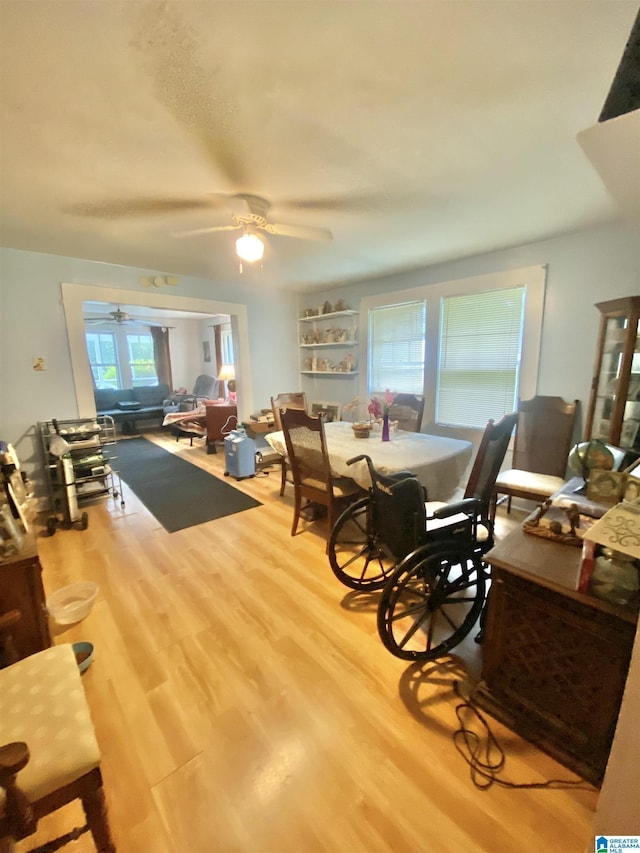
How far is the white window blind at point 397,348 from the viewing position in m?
3.89

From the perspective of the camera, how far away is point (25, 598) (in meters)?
1.42

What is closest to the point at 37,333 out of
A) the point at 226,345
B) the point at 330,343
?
the point at 330,343

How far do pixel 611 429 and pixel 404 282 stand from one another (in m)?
2.48

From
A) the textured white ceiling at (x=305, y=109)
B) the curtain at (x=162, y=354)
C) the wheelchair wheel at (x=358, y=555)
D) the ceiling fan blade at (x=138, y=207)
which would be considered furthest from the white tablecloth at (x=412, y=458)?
the curtain at (x=162, y=354)

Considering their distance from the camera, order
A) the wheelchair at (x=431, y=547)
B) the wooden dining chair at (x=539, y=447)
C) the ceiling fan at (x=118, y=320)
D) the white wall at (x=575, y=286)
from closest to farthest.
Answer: the wheelchair at (x=431, y=547)
the white wall at (x=575, y=286)
the wooden dining chair at (x=539, y=447)
the ceiling fan at (x=118, y=320)

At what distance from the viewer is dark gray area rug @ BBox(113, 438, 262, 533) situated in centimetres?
321

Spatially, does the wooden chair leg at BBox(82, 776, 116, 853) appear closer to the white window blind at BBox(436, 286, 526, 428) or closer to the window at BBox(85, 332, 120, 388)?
the white window blind at BBox(436, 286, 526, 428)

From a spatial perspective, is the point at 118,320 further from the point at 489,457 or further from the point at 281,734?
the point at 281,734

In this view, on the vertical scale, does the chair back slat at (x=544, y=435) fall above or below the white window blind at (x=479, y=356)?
below

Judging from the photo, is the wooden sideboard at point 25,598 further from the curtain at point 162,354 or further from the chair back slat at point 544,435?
the curtain at point 162,354

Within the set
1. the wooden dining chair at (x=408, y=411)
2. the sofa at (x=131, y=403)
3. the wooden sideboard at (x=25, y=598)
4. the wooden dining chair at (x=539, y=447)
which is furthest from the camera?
the sofa at (x=131, y=403)

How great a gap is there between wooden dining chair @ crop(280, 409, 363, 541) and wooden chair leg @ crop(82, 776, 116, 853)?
1.72m

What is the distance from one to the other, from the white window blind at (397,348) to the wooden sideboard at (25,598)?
359cm

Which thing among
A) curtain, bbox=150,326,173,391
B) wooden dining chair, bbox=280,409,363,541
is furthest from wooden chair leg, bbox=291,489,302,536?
curtain, bbox=150,326,173,391
